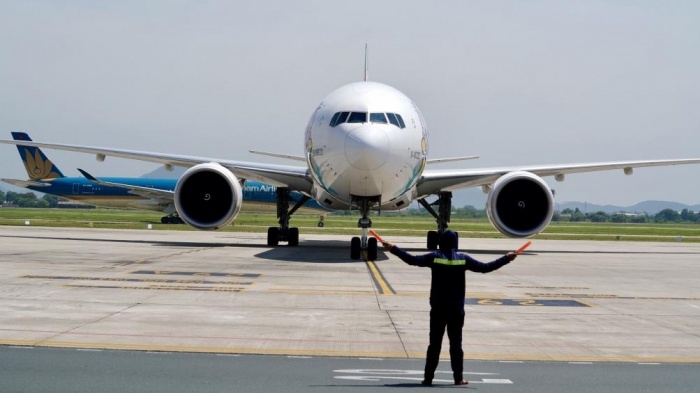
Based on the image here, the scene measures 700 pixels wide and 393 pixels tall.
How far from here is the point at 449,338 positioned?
704 centimetres

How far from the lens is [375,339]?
8.84m

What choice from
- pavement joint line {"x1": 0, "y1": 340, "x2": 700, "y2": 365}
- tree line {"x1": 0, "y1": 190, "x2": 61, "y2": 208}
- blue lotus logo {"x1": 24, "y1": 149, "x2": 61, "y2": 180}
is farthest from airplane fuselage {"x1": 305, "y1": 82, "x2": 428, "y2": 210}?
tree line {"x1": 0, "y1": 190, "x2": 61, "y2": 208}

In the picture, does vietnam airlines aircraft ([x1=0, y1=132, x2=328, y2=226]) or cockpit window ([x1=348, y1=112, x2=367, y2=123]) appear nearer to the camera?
cockpit window ([x1=348, y1=112, x2=367, y2=123])

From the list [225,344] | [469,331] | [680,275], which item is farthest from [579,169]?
[225,344]

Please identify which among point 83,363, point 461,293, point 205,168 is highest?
point 205,168

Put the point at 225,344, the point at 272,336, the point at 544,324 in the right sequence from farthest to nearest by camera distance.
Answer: the point at 544,324 → the point at 272,336 → the point at 225,344

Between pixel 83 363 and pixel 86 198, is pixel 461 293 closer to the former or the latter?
pixel 83 363

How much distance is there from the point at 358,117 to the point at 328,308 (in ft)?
28.1

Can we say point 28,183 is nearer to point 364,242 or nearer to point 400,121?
point 364,242

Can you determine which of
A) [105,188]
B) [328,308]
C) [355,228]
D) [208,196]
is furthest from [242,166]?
[105,188]

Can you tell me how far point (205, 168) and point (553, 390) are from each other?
54.5 ft

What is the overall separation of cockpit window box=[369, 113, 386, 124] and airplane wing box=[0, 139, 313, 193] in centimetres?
469

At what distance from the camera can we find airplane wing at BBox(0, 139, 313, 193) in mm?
23656

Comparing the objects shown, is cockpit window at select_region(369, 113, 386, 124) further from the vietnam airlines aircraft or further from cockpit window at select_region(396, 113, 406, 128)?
the vietnam airlines aircraft
